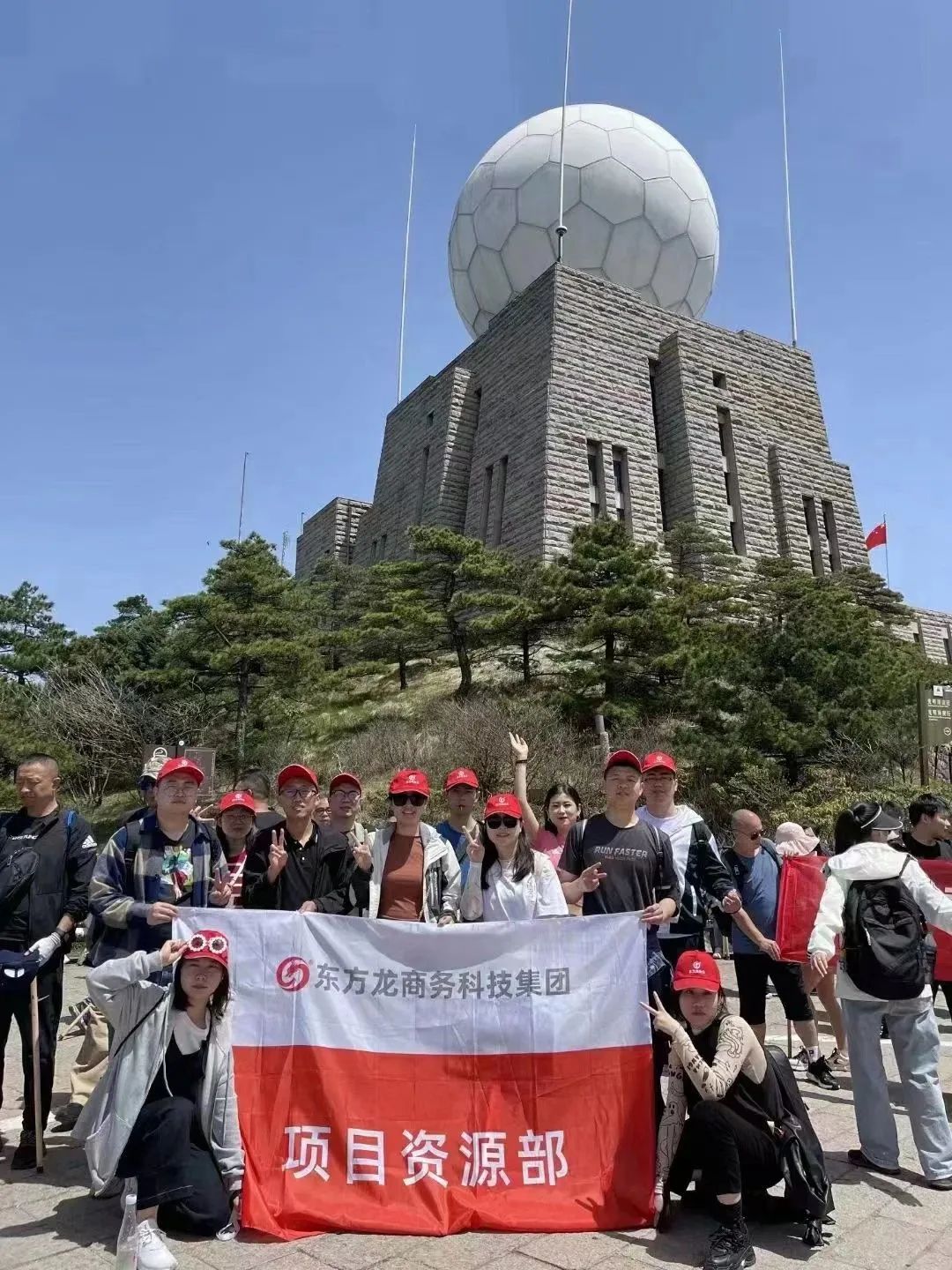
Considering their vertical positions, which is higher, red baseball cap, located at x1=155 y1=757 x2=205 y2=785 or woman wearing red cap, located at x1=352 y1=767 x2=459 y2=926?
red baseball cap, located at x1=155 y1=757 x2=205 y2=785

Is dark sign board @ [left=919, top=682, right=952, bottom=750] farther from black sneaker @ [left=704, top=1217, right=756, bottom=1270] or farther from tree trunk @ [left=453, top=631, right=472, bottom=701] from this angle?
tree trunk @ [left=453, top=631, right=472, bottom=701]

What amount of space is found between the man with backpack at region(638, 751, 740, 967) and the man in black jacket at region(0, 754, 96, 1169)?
9.05 feet

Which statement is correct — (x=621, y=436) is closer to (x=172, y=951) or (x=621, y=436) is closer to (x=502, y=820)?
(x=502, y=820)

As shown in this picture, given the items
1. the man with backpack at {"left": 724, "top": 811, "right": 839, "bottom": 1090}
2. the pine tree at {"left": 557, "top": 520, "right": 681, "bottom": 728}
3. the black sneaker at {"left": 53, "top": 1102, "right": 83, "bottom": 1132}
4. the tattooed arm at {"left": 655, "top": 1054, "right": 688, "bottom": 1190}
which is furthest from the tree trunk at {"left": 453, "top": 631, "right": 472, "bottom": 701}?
the tattooed arm at {"left": 655, "top": 1054, "right": 688, "bottom": 1190}

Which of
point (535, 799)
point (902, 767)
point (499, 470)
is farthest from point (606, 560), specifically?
point (499, 470)

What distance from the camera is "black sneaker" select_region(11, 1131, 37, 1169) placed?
12.5 ft

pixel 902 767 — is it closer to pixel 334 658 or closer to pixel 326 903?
pixel 326 903

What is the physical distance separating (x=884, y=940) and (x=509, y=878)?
1.71m

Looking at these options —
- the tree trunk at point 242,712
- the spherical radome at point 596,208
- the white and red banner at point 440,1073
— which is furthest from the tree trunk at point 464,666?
the white and red banner at point 440,1073

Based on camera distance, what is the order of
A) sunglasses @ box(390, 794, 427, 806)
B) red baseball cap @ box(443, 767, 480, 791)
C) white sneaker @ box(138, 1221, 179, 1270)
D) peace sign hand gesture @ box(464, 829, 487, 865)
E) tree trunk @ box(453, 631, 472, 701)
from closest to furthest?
1. white sneaker @ box(138, 1221, 179, 1270)
2. peace sign hand gesture @ box(464, 829, 487, 865)
3. sunglasses @ box(390, 794, 427, 806)
4. red baseball cap @ box(443, 767, 480, 791)
5. tree trunk @ box(453, 631, 472, 701)

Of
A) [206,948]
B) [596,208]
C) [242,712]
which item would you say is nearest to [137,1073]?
[206,948]

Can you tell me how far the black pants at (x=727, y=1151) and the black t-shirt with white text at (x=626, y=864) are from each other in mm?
904

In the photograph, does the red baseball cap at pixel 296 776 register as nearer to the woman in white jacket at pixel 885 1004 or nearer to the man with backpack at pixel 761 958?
the man with backpack at pixel 761 958

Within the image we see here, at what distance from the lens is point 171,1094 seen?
333cm
